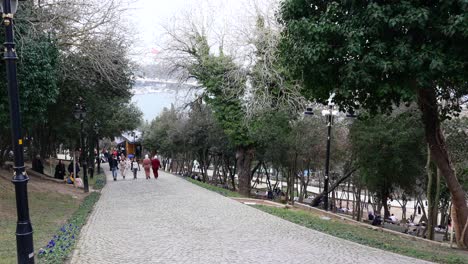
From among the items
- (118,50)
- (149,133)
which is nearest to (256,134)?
(118,50)

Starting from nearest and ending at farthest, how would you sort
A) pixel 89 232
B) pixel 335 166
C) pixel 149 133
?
pixel 89 232 < pixel 335 166 < pixel 149 133

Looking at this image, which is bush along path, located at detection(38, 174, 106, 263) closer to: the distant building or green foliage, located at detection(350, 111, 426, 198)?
green foliage, located at detection(350, 111, 426, 198)

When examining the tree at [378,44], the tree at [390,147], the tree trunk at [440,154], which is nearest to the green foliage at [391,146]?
the tree at [390,147]

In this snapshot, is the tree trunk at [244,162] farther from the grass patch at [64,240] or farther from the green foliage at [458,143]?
the grass patch at [64,240]

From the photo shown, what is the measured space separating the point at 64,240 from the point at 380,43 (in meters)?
7.04

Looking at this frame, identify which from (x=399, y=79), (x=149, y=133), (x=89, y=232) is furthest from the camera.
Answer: (x=149, y=133)

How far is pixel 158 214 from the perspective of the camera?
12.5 meters

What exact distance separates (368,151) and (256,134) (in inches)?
212

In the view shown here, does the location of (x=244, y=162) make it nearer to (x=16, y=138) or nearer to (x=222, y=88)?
(x=222, y=88)

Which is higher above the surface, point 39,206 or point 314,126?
point 314,126

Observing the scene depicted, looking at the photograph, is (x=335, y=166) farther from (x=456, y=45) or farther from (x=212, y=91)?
(x=456, y=45)

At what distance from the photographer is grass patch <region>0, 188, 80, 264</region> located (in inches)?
335

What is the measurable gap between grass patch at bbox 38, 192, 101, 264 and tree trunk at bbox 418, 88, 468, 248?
26.3 feet

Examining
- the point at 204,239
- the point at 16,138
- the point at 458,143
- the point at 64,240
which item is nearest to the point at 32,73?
the point at 64,240
